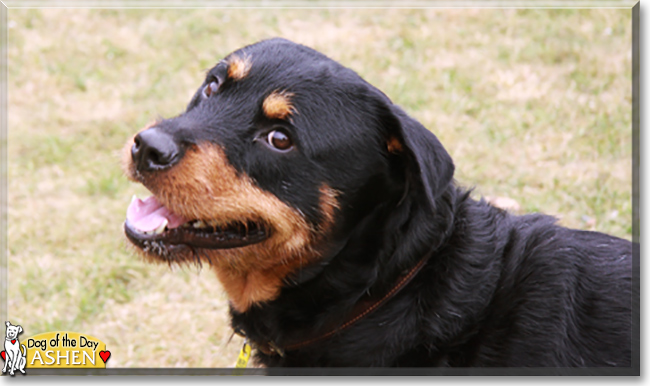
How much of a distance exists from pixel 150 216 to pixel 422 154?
152 cm

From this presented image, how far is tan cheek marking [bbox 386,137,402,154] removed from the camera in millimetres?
3322

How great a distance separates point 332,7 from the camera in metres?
9.18

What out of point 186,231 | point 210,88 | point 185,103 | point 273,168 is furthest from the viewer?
point 185,103

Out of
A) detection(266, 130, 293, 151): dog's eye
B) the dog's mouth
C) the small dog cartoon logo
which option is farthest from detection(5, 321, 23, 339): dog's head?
detection(266, 130, 293, 151): dog's eye

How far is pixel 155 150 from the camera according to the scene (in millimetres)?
3102

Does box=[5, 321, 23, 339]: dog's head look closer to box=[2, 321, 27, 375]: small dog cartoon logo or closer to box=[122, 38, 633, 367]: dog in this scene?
box=[2, 321, 27, 375]: small dog cartoon logo

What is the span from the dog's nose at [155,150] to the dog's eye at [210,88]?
1.79 ft

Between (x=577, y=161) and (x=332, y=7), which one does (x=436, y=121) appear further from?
(x=332, y=7)

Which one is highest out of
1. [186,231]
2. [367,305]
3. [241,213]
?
[241,213]

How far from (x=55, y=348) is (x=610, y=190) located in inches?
208

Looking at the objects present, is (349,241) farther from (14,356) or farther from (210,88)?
(14,356)

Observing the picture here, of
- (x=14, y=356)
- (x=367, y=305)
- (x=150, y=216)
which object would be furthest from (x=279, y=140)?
(x=14, y=356)

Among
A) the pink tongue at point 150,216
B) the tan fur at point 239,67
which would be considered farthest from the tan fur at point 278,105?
the pink tongue at point 150,216

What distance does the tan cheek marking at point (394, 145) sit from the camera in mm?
3322
